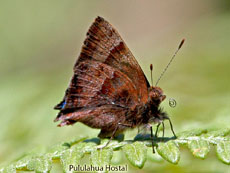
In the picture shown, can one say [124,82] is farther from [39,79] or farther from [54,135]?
[39,79]

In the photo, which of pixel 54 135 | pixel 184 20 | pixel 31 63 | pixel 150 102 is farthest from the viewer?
pixel 184 20

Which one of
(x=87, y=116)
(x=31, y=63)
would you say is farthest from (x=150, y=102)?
(x=31, y=63)

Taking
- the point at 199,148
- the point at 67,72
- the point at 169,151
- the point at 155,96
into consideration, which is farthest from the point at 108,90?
the point at 67,72

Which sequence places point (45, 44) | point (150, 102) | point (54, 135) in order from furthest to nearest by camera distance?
point (45, 44)
point (54, 135)
point (150, 102)

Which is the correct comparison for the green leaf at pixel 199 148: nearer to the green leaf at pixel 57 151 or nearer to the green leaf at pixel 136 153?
the green leaf at pixel 136 153

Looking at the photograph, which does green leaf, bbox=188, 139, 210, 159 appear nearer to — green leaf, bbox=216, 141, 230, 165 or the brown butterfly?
green leaf, bbox=216, 141, 230, 165

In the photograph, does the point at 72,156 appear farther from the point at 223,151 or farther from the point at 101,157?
the point at 223,151
